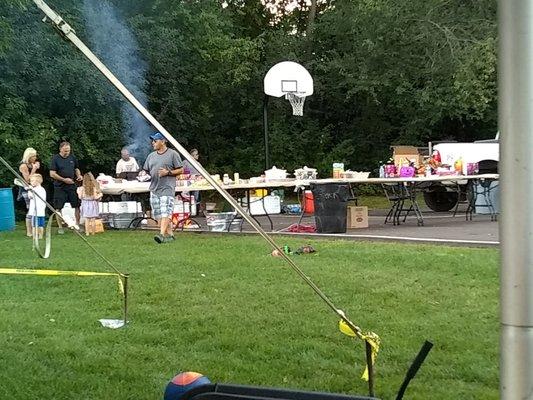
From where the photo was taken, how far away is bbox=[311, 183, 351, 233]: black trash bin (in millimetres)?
10461

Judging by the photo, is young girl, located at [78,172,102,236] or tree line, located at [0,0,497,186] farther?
tree line, located at [0,0,497,186]

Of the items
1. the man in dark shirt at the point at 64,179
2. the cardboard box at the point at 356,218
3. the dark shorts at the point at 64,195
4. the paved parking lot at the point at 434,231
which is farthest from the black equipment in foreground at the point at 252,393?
the dark shorts at the point at 64,195

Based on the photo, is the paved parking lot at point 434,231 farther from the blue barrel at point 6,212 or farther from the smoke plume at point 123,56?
the smoke plume at point 123,56

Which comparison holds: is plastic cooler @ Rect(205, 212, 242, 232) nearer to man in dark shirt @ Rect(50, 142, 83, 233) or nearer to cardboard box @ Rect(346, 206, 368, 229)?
cardboard box @ Rect(346, 206, 368, 229)

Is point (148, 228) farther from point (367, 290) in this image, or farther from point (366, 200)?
point (366, 200)

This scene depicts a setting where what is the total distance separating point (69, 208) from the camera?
12.0 metres

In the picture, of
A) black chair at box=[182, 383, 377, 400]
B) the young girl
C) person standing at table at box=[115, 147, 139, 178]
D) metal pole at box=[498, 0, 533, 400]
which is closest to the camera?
metal pole at box=[498, 0, 533, 400]

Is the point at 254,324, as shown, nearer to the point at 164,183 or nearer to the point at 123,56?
the point at 164,183

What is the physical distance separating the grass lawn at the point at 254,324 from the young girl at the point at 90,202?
3711 mm

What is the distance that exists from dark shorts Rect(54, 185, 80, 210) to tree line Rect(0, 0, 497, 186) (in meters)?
5.38

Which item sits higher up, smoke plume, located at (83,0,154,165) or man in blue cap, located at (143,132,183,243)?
smoke plume, located at (83,0,154,165)

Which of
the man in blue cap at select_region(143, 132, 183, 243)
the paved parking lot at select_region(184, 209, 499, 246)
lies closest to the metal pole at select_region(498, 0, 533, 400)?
the paved parking lot at select_region(184, 209, 499, 246)

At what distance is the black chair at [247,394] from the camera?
7.75ft

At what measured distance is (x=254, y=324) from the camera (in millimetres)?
4898
